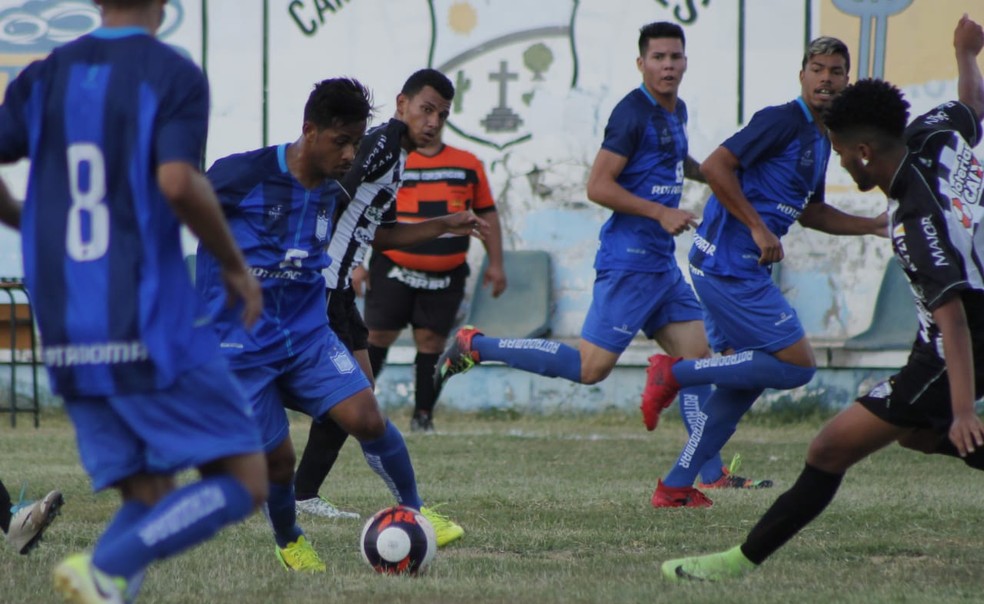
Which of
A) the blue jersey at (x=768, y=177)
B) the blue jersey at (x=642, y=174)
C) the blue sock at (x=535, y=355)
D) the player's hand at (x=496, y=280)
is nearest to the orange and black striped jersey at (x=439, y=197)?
the player's hand at (x=496, y=280)

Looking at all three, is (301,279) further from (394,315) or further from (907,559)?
(394,315)

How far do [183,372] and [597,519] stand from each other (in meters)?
3.41

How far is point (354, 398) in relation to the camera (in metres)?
5.23

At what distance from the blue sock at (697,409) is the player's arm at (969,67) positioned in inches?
104

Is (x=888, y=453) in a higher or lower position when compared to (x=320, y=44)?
lower

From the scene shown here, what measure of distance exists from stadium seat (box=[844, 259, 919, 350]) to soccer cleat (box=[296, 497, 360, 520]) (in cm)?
653

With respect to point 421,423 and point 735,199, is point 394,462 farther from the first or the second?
point 421,423

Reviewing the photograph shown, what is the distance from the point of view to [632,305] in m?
7.60

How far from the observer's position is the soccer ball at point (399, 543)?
510 cm

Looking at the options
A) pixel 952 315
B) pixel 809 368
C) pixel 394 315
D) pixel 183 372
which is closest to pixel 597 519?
pixel 809 368

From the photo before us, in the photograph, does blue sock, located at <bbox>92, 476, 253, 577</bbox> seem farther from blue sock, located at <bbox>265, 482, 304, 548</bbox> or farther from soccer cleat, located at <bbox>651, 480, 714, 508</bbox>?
soccer cleat, located at <bbox>651, 480, 714, 508</bbox>

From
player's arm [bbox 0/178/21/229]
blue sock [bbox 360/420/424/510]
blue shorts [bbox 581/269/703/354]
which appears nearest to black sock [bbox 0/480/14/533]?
blue sock [bbox 360/420/424/510]

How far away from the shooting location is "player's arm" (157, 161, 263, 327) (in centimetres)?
329

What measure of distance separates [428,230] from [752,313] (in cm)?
186
